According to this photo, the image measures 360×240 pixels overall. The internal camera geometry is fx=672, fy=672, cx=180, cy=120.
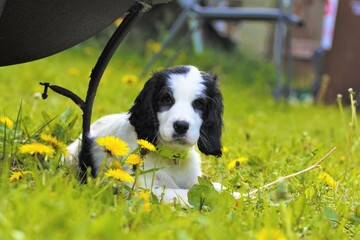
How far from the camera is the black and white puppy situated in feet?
8.57

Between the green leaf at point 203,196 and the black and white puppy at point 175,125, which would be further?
the black and white puppy at point 175,125

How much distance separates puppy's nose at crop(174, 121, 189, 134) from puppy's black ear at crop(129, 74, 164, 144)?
0.50 ft

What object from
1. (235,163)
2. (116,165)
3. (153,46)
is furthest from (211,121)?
(153,46)

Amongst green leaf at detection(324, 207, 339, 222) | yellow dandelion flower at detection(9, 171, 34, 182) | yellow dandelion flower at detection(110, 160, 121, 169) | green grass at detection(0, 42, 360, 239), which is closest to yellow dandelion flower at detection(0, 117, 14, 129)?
green grass at detection(0, 42, 360, 239)

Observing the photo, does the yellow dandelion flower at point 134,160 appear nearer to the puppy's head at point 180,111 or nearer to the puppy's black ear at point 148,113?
the puppy's head at point 180,111

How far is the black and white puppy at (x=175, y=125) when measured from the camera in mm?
2611

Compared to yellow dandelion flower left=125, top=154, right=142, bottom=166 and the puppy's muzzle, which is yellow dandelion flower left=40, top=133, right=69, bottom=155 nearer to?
yellow dandelion flower left=125, top=154, right=142, bottom=166

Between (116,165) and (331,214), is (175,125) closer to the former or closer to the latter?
(116,165)

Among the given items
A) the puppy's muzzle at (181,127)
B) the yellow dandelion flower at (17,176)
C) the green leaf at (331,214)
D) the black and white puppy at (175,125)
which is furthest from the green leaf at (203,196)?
the yellow dandelion flower at (17,176)

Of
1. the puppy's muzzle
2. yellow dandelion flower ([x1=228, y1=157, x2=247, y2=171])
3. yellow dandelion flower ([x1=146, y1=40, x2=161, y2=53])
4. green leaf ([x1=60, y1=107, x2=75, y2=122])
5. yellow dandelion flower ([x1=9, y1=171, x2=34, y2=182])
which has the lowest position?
yellow dandelion flower ([x1=146, y1=40, x2=161, y2=53])

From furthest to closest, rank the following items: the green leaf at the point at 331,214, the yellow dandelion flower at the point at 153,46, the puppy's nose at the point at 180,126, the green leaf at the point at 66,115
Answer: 1. the yellow dandelion flower at the point at 153,46
2. the green leaf at the point at 66,115
3. the puppy's nose at the point at 180,126
4. the green leaf at the point at 331,214

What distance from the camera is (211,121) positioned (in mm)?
2822

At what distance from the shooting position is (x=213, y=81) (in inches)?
113

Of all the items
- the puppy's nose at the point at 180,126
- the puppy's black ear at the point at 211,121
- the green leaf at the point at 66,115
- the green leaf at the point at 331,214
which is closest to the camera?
the green leaf at the point at 331,214
